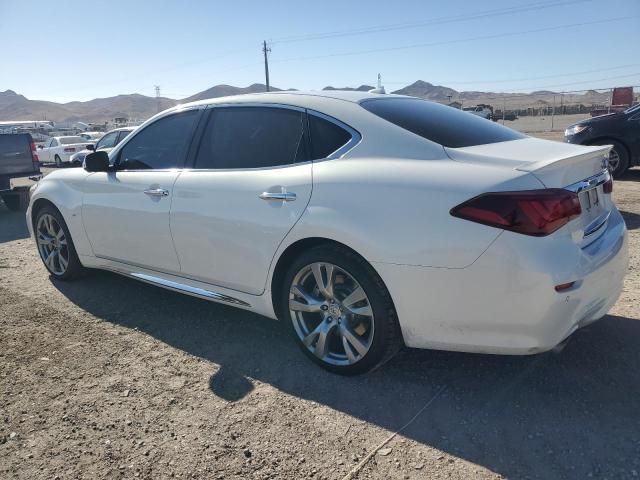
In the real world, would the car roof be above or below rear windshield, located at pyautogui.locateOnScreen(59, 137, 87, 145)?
above

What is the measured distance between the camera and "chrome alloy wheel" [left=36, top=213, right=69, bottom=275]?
16.2 ft

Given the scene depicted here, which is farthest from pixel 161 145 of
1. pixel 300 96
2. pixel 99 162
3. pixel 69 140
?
pixel 69 140

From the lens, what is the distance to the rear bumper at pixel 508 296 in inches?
93.7

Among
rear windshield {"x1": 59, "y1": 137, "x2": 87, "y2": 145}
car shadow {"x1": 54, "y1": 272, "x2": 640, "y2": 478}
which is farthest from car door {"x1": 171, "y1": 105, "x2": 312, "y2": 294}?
rear windshield {"x1": 59, "y1": 137, "x2": 87, "y2": 145}

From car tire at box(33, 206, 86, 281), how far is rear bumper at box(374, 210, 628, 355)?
3.41 metres

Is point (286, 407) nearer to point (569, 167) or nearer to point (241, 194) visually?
point (241, 194)

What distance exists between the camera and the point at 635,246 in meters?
5.31

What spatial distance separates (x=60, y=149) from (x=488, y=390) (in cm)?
2474

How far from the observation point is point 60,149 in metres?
23.5

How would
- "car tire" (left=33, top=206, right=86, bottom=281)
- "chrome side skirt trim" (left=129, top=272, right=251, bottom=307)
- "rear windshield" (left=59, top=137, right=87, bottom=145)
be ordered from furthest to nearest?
1. "rear windshield" (left=59, top=137, right=87, bottom=145)
2. "car tire" (left=33, top=206, right=86, bottom=281)
3. "chrome side skirt trim" (left=129, top=272, right=251, bottom=307)

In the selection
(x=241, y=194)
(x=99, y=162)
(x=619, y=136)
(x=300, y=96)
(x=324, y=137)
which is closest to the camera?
(x=324, y=137)

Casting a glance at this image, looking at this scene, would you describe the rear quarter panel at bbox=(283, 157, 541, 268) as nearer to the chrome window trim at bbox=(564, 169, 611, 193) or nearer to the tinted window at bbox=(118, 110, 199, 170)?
the chrome window trim at bbox=(564, 169, 611, 193)

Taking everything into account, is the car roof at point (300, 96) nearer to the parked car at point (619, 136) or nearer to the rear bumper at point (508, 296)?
the rear bumper at point (508, 296)

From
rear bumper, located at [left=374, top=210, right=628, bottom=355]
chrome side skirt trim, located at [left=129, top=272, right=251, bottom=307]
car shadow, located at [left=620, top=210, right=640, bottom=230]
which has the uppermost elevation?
rear bumper, located at [left=374, top=210, right=628, bottom=355]
